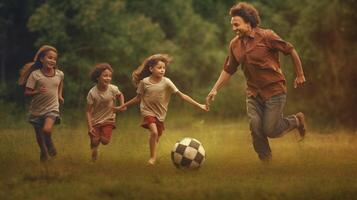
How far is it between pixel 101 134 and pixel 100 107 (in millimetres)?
400

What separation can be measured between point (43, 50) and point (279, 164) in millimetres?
3811

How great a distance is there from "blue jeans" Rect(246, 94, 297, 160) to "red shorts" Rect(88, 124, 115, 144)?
2.17 meters

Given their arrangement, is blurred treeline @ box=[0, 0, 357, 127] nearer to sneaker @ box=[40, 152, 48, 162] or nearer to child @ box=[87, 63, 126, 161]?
child @ box=[87, 63, 126, 161]

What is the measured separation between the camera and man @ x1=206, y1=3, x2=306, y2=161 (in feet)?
33.1

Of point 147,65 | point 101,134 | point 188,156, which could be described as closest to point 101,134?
point 101,134

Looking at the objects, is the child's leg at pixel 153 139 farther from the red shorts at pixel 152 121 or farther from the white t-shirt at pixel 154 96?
the white t-shirt at pixel 154 96

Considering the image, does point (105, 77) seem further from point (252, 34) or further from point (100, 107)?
point (252, 34)

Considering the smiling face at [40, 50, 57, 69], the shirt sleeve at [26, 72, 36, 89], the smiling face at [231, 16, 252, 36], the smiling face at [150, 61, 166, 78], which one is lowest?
the shirt sleeve at [26, 72, 36, 89]

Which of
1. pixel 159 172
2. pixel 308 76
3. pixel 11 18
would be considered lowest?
pixel 159 172

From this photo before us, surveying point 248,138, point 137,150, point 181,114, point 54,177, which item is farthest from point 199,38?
point 54,177

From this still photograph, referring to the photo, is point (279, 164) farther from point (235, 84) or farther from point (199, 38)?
point (199, 38)

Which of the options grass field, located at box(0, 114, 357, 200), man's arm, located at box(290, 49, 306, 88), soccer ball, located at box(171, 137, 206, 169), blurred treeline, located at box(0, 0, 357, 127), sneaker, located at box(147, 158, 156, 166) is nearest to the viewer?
grass field, located at box(0, 114, 357, 200)

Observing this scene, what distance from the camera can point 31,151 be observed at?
11719mm

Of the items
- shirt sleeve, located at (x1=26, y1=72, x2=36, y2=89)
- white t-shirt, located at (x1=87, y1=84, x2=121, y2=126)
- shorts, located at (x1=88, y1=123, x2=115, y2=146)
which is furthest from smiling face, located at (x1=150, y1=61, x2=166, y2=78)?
shirt sleeve, located at (x1=26, y1=72, x2=36, y2=89)
